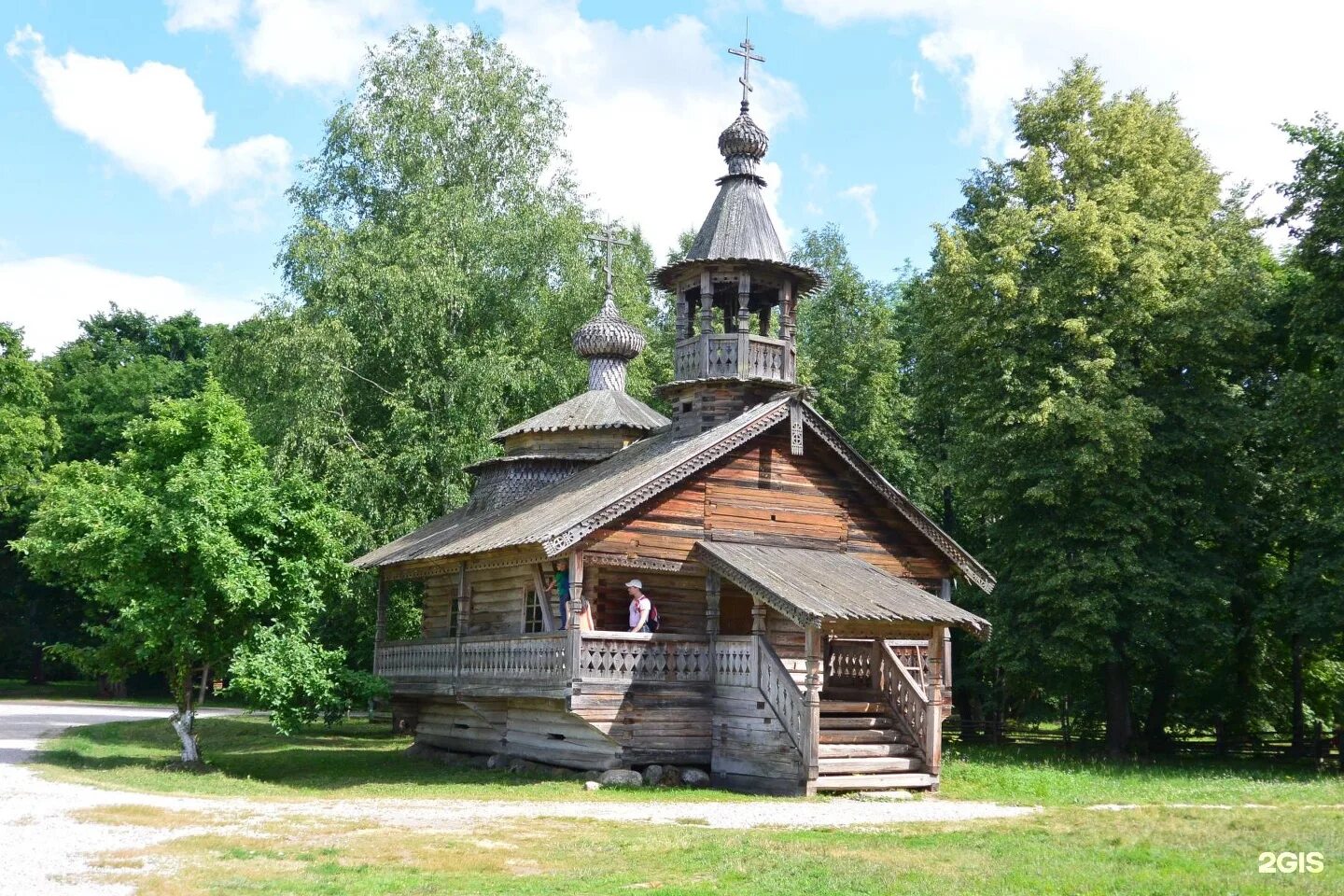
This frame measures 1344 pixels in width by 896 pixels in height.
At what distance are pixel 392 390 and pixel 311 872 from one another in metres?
26.4

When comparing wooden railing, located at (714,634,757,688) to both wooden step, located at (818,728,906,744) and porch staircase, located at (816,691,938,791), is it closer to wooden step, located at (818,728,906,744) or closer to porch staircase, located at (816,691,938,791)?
porch staircase, located at (816,691,938,791)

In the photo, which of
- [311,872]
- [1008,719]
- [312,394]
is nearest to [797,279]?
[312,394]

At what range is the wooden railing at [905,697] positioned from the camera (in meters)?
21.2

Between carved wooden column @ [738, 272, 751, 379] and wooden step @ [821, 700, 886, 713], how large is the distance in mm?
6980

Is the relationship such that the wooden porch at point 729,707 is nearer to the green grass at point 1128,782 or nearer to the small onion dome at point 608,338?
the green grass at point 1128,782

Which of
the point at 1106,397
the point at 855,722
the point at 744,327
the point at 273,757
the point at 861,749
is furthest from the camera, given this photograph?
the point at 1106,397

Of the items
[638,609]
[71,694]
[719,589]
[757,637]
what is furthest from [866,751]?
[71,694]

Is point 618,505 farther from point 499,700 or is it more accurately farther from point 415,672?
point 415,672

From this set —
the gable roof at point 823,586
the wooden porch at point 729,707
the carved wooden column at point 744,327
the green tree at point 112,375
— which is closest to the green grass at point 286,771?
the wooden porch at point 729,707

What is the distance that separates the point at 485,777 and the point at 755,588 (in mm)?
6903

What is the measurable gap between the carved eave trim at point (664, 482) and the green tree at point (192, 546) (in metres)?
4.93

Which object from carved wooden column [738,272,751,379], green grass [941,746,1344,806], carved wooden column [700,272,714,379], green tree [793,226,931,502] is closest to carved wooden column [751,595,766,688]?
green grass [941,746,1344,806]

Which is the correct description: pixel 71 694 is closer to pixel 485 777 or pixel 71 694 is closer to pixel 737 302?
pixel 485 777

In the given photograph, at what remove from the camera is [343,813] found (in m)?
16.8
